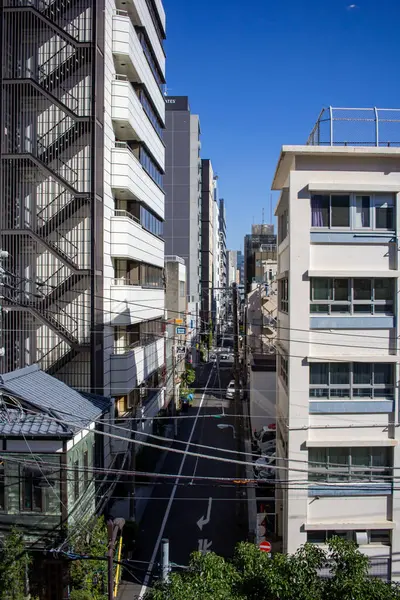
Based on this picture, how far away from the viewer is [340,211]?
51.0 feet

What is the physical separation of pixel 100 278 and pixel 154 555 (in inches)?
399

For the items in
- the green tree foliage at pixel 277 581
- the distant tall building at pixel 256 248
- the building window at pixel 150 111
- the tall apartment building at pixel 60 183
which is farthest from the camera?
the distant tall building at pixel 256 248

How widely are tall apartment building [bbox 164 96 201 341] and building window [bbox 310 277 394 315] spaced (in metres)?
51.4

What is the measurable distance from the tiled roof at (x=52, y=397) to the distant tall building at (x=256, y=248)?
3672 centimetres

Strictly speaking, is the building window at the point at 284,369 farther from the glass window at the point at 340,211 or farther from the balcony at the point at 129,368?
the balcony at the point at 129,368

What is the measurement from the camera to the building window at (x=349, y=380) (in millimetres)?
15570

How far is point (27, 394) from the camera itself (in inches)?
591

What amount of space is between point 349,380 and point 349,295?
2379mm

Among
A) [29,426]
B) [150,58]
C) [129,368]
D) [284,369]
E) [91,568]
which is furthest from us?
[150,58]

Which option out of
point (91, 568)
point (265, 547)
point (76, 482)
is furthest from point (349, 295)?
point (91, 568)

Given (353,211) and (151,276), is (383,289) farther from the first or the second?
(151,276)

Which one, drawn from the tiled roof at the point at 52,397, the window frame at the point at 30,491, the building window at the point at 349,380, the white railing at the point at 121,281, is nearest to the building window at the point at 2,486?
the window frame at the point at 30,491

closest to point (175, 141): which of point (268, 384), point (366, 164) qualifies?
point (268, 384)

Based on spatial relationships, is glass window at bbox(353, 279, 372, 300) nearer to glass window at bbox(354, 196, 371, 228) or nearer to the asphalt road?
glass window at bbox(354, 196, 371, 228)
